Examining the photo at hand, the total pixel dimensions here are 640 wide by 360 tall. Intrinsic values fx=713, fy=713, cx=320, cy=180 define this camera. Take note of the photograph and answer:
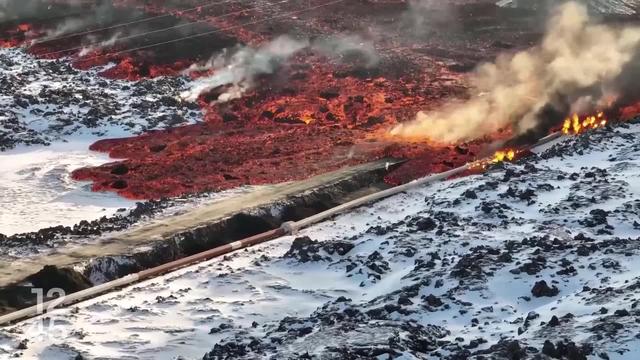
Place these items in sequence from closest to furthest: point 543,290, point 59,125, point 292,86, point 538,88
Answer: point 543,290 → point 59,125 → point 538,88 → point 292,86

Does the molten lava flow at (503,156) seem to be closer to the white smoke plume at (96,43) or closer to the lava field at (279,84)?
the lava field at (279,84)

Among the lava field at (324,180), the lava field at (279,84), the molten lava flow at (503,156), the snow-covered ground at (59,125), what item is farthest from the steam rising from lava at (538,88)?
the snow-covered ground at (59,125)

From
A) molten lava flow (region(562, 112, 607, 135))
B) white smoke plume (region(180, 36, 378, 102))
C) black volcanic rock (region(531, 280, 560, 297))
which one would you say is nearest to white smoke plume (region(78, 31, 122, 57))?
white smoke plume (region(180, 36, 378, 102))

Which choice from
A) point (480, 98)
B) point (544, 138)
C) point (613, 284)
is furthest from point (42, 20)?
point (613, 284)

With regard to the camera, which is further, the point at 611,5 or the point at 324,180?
the point at 611,5

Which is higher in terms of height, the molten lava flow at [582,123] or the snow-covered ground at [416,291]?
the molten lava flow at [582,123]

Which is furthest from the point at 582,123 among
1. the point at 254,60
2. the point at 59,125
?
the point at 59,125

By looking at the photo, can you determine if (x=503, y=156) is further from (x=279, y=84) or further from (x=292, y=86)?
(x=279, y=84)
